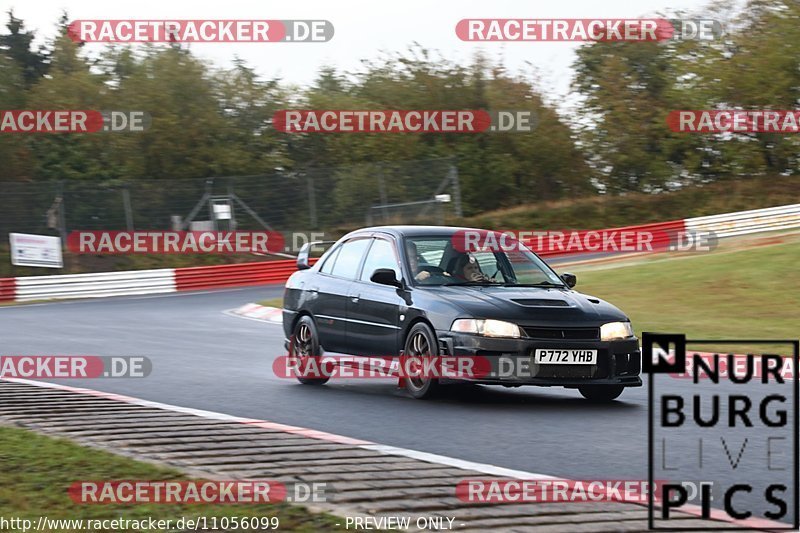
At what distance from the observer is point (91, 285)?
31328mm

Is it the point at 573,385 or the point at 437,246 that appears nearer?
the point at 573,385

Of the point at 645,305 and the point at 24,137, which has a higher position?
the point at 24,137

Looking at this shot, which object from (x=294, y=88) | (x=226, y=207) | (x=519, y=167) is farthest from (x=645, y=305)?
(x=294, y=88)

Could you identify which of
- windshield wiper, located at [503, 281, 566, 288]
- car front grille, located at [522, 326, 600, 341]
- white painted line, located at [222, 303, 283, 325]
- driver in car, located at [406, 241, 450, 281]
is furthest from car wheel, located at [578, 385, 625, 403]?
white painted line, located at [222, 303, 283, 325]

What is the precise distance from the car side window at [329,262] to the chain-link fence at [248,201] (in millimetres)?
21880

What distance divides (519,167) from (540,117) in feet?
7.87

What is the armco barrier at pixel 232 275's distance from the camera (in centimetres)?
3284

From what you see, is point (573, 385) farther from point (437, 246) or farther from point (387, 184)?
point (387, 184)

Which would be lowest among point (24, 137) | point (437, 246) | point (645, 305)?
point (645, 305)

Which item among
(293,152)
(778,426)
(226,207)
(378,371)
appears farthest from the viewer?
(293,152)

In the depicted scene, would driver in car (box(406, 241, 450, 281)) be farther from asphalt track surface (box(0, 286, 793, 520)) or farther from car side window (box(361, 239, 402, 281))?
asphalt track surface (box(0, 286, 793, 520))

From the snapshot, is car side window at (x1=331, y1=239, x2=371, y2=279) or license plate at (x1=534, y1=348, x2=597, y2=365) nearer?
license plate at (x1=534, y1=348, x2=597, y2=365)

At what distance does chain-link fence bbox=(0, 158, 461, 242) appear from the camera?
32938 millimetres

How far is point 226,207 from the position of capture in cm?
3525
